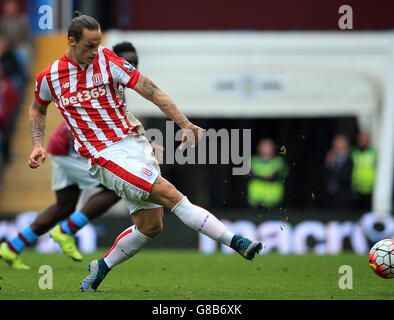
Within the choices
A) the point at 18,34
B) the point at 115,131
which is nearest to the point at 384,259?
the point at 115,131

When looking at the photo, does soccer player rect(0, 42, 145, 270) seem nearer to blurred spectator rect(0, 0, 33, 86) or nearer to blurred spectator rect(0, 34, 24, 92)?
blurred spectator rect(0, 34, 24, 92)

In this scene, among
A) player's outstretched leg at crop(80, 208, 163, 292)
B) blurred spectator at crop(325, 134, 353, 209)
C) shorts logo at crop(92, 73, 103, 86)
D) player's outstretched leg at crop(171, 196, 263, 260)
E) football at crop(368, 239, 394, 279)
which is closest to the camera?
player's outstretched leg at crop(171, 196, 263, 260)

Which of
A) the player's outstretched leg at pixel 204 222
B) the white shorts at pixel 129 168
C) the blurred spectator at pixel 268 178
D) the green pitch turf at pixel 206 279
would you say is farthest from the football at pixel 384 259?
the blurred spectator at pixel 268 178

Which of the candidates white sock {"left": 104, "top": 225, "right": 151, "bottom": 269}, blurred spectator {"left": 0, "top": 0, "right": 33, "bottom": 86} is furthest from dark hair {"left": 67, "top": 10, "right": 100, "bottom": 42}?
blurred spectator {"left": 0, "top": 0, "right": 33, "bottom": 86}

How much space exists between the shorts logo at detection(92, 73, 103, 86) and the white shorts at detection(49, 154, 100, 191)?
2.47 m

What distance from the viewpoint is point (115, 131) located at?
613 centimetres

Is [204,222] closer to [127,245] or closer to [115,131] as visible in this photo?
[127,245]

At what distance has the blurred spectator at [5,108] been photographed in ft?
48.1

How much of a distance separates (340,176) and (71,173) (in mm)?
5612

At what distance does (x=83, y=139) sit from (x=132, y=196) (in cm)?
56

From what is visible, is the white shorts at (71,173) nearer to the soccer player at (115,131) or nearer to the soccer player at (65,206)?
the soccer player at (65,206)

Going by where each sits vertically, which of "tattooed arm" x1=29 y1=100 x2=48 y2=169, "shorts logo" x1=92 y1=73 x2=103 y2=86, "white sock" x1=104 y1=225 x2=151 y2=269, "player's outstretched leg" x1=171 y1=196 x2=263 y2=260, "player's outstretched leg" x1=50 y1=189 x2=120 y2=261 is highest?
"shorts logo" x1=92 y1=73 x2=103 y2=86

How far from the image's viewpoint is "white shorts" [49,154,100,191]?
8.48 m
